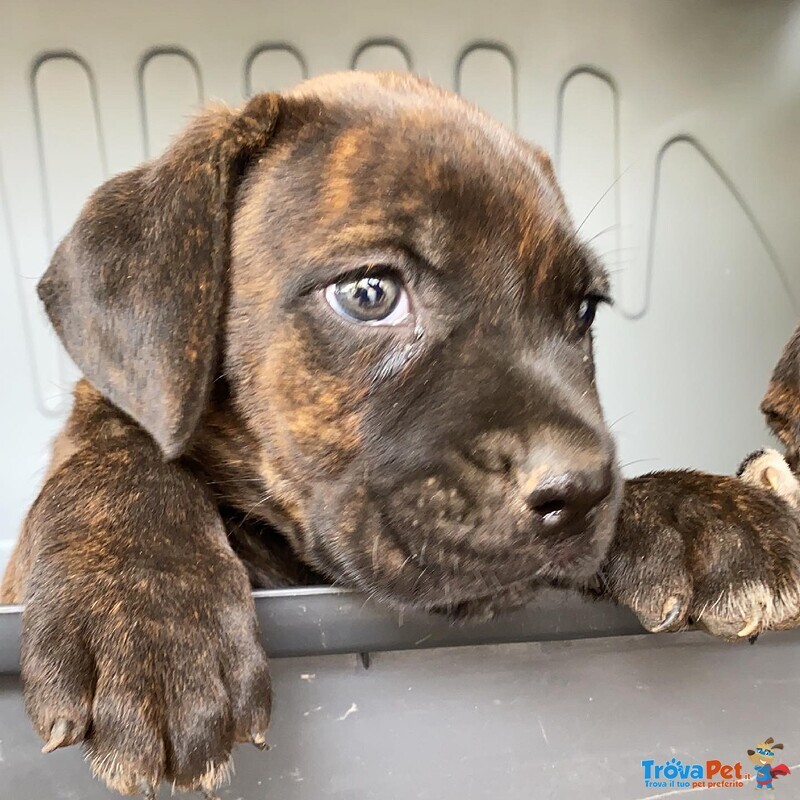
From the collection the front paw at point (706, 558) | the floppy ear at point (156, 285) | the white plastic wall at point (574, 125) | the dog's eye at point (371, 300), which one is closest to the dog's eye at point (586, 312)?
the front paw at point (706, 558)

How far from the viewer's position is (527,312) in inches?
59.5

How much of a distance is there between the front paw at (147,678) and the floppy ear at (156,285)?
285 millimetres

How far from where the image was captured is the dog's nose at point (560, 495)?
124 centimetres

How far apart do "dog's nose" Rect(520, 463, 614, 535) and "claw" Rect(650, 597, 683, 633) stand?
22 cm

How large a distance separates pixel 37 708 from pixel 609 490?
0.87 metres

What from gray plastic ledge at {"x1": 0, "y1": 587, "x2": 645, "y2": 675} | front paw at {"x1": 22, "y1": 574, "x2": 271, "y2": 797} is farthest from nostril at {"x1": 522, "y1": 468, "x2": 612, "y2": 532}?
front paw at {"x1": 22, "y1": 574, "x2": 271, "y2": 797}

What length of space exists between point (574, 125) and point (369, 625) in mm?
2420

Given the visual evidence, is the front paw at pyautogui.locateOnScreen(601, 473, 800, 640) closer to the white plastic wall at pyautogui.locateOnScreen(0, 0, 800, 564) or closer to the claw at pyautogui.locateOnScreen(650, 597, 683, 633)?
the claw at pyautogui.locateOnScreen(650, 597, 683, 633)

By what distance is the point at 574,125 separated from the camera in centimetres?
318

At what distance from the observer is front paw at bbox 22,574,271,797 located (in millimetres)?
1196

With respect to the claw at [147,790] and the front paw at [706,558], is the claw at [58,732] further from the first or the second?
the front paw at [706,558]

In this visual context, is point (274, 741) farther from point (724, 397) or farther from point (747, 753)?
point (724, 397)

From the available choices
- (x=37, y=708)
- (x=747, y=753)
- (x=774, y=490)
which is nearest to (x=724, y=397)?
(x=774, y=490)

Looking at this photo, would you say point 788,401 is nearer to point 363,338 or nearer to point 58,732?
point 363,338
